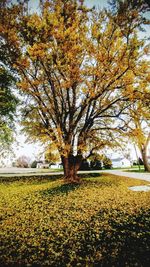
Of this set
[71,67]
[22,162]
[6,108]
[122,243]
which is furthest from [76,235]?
[22,162]

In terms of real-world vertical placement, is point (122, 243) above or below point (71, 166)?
below

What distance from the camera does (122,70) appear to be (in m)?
17.1

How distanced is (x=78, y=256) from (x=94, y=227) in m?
1.96

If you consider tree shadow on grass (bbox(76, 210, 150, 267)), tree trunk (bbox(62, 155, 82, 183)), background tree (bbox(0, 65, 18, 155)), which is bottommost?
tree shadow on grass (bbox(76, 210, 150, 267))

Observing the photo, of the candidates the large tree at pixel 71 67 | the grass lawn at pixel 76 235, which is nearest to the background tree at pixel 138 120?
the large tree at pixel 71 67

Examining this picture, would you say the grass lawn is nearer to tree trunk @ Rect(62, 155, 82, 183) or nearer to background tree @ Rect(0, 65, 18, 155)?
tree trunk @ Rect(62, 155, 82, 183)

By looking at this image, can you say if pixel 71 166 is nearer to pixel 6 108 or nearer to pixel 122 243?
pixel 6 108

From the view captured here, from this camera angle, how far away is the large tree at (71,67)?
55.4 ft

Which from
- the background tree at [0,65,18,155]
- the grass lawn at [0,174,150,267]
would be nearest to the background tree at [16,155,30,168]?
the background tree at [0,65,18,155]

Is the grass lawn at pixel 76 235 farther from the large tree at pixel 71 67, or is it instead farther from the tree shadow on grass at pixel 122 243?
the large tree at pixel 71 67

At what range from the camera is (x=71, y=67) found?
17.5 meters

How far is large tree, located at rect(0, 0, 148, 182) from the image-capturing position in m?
16.9

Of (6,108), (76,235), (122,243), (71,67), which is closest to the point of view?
(122,243)

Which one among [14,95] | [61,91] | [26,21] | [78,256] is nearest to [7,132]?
[14,95]
